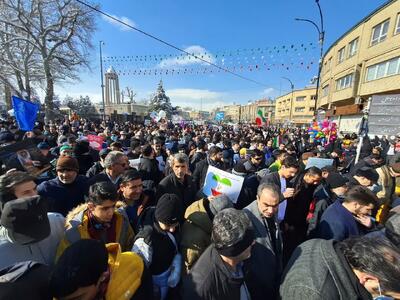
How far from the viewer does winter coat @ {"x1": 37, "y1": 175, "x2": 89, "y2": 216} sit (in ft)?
9.80

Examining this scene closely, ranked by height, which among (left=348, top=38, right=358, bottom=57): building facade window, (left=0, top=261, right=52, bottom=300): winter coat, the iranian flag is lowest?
(left=0, top=261, right=52, bottom=300): winter coat

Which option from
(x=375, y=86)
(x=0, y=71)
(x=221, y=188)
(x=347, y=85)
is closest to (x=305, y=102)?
(x=347, y=85)

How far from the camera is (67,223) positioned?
2219mm

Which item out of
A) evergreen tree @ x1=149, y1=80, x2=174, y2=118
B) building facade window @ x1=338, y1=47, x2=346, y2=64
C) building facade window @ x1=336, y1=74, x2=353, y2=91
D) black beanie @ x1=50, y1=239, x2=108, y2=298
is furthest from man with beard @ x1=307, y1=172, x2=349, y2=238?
evergreen tree @ x1=149, y1=80, x2=174, y2=118

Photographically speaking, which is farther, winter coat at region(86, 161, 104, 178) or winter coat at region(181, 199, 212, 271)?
winter coat at region(86, 161, 104, 178)

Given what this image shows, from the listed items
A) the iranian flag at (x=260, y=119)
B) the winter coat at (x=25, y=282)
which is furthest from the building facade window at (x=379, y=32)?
the winter coat at (x=25, y=282)

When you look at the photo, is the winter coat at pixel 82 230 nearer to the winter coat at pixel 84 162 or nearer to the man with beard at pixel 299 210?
the man with beard at pixel 299 210

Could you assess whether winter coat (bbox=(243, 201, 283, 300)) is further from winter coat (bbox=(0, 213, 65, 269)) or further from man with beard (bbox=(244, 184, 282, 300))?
winter coat (bbox=(0, 213, 65, 269))

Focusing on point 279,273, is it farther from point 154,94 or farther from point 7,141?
point 154,94

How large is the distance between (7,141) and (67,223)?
5.39 m

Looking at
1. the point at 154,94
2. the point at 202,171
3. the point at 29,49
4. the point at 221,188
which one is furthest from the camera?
the point at 154,94

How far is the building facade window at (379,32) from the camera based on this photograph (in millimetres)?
19683

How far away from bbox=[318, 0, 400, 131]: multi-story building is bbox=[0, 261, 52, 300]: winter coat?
1634cm

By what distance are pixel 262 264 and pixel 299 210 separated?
1953 millimetres
